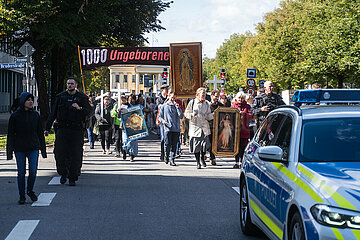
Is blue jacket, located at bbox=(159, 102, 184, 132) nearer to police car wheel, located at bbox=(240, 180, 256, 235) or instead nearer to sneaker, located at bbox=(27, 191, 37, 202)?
sneaker, located at bbox=(27, 191, 37, 202)

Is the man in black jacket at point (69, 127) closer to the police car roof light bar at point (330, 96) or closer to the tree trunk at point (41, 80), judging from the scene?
the police car roof light bar at point (330, 96)

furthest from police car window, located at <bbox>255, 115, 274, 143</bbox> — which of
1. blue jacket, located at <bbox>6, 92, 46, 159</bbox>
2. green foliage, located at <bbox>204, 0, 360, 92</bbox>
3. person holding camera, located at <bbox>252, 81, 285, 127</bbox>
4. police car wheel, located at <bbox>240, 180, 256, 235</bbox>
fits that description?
green foliage, located at <bbox>204, 0, 360, 92</bbox>

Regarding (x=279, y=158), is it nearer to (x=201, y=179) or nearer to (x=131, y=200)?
(x=131, y=200)

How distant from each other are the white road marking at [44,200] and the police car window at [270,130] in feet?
12.8

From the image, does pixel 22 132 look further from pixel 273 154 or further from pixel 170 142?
pixel 170 142

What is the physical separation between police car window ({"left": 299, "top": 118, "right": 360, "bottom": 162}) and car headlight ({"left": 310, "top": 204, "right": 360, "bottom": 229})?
3.49 feet

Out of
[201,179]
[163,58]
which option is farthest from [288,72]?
[201,179]

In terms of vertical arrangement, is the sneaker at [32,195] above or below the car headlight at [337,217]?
below

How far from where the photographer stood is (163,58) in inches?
930

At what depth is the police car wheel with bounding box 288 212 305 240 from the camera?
4.68 metres

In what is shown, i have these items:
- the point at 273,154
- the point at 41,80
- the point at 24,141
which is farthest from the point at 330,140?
the point at 41,80

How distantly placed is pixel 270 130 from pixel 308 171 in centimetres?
182

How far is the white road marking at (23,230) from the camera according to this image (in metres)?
7.20

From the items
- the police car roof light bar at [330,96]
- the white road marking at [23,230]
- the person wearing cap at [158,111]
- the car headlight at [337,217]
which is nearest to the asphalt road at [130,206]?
the white road marking at [23,230]
